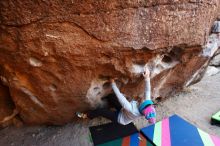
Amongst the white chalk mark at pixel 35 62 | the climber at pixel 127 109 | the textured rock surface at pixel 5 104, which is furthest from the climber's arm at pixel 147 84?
the textured rock surface at pixel 5 104

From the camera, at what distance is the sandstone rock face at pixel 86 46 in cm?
141

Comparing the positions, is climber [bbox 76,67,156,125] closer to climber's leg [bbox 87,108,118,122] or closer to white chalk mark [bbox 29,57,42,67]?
climber's leg [bbox 87,108,118,122]

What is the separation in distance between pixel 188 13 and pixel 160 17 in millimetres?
235

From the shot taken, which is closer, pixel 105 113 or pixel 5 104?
pixel 105 113

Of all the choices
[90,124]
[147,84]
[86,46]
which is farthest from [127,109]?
[90,124]

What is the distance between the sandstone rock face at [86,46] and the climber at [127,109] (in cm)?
7

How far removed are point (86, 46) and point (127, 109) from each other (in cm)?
54

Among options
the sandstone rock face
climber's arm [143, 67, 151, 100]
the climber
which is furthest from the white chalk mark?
climber's arm [143, 67, 151, 100]

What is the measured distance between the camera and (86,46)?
5.13 ft

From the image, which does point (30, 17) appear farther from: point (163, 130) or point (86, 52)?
point (163, 130)

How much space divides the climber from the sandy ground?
0.81 ft

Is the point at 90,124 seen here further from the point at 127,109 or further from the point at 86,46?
the point at 86,46

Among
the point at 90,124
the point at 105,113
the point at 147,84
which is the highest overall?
the point at 147,84

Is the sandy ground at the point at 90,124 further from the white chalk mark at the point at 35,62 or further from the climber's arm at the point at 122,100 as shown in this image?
the white chalk mark at the point at 35,62
